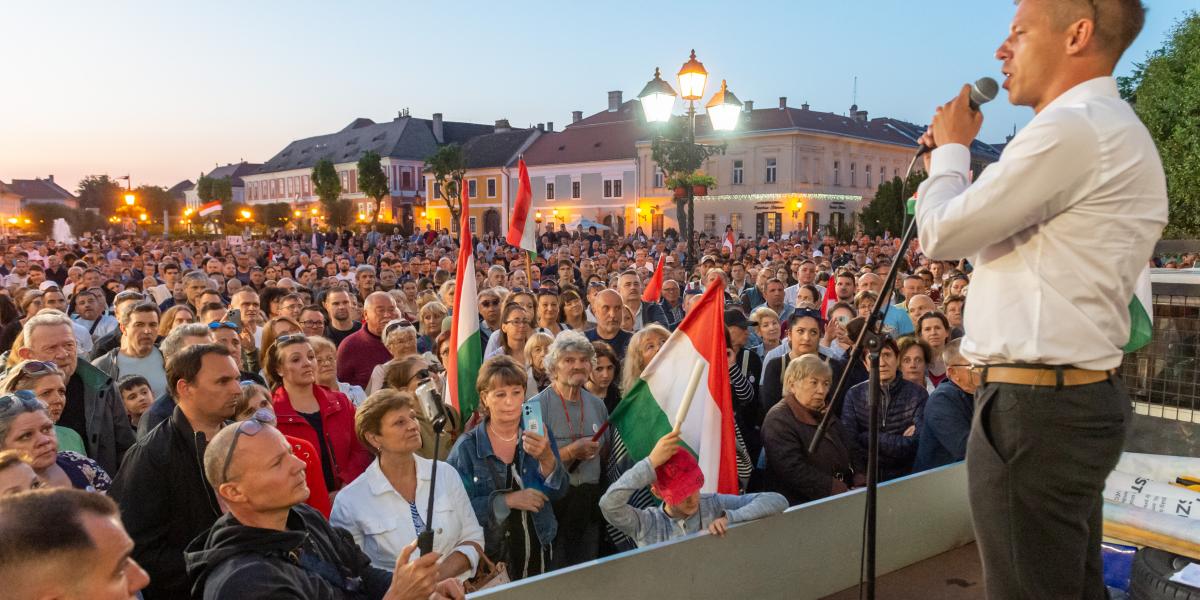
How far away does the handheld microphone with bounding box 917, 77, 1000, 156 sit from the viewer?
8.25ft

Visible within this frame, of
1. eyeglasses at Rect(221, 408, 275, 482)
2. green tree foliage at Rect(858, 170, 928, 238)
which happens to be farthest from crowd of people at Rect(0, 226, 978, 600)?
green tree foliage at Rect(858, 170, 928, 238)

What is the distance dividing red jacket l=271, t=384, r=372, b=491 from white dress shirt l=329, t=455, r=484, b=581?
47.2 inches

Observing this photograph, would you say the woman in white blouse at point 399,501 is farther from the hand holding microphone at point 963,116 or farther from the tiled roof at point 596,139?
the tiled roof at point 596,139

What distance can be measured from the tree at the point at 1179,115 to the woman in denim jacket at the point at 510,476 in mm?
22021

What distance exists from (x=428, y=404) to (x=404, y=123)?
85.9 meters

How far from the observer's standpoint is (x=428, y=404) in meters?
2.52

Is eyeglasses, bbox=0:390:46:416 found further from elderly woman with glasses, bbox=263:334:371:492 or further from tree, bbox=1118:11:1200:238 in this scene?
tree, bbox=1118:11:1200:238

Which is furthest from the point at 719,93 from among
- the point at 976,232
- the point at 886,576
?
the point at 976,232

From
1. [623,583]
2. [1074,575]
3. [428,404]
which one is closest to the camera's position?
[1074,575]

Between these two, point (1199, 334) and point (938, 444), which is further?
point (938, 444)

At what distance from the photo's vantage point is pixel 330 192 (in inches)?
3031

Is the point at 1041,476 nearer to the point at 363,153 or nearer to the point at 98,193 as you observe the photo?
the point at 363,153

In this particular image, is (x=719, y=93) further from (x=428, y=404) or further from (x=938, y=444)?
(x=428, y=404)

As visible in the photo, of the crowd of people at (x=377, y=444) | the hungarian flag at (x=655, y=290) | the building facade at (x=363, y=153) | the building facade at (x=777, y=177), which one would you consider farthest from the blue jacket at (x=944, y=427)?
the building facade at (x=363, y=153)
